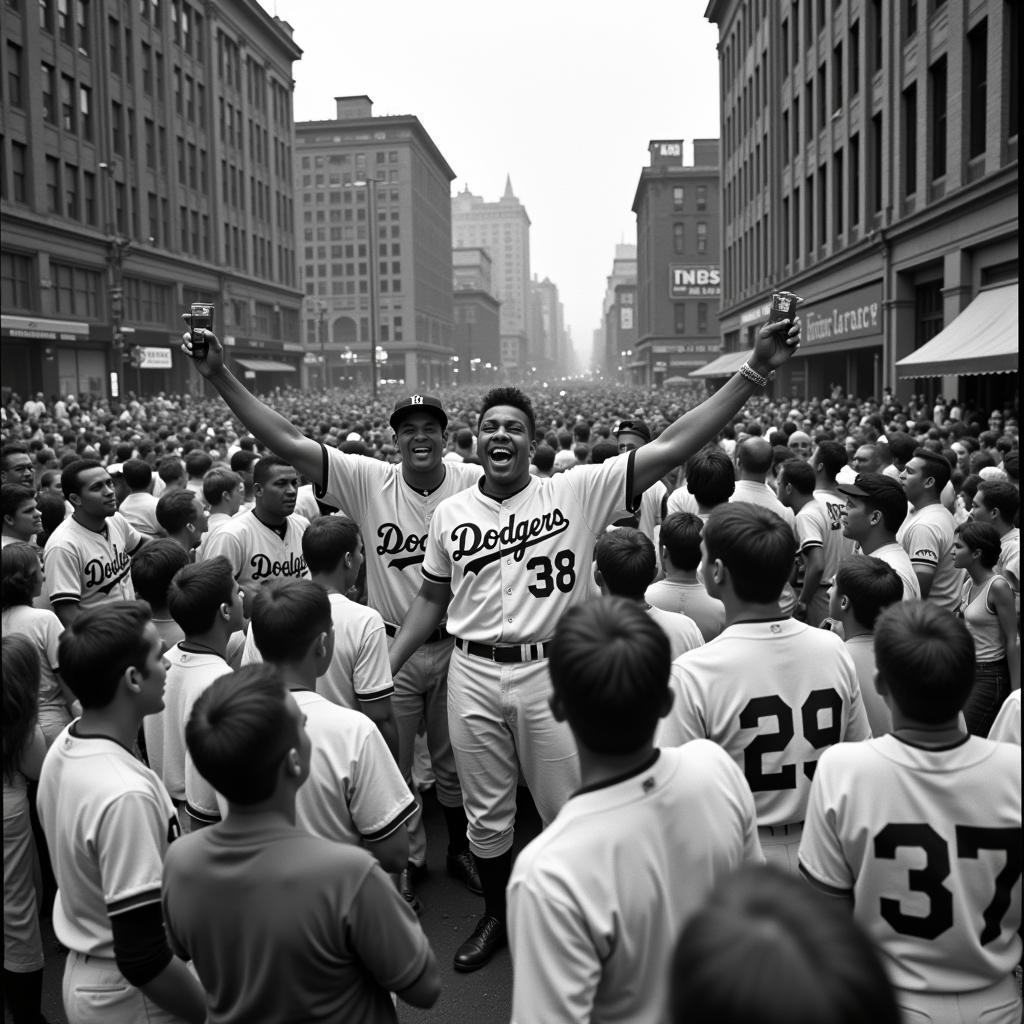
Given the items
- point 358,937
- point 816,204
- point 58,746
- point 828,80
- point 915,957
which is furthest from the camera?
point 816,204

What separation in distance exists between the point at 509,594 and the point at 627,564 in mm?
610

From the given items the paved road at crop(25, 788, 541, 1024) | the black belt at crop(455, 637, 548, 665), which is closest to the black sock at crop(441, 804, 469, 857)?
the paved road at crop(25, 788, 541, 1024)

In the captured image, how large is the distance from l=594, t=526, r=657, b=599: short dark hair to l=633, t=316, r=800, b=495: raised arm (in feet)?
0.91

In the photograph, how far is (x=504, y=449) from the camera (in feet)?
15.9

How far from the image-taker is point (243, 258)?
70.9 metres

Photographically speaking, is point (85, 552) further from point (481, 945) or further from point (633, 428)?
point (633, 428)

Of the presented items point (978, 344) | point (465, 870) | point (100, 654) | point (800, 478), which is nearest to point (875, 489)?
point (800, 478)

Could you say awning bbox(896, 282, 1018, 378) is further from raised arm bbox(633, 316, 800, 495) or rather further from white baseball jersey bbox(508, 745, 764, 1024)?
white baseball jersey bbox(508, 745, 764, 1024)

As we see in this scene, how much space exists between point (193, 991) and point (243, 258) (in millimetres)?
72639

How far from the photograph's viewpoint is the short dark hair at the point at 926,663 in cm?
275

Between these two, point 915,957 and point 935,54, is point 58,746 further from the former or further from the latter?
point 935,54

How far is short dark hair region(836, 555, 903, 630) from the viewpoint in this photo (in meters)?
4.33

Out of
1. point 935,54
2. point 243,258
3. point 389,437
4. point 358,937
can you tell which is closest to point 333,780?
point 358,937

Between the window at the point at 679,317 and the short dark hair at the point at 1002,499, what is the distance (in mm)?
104454
